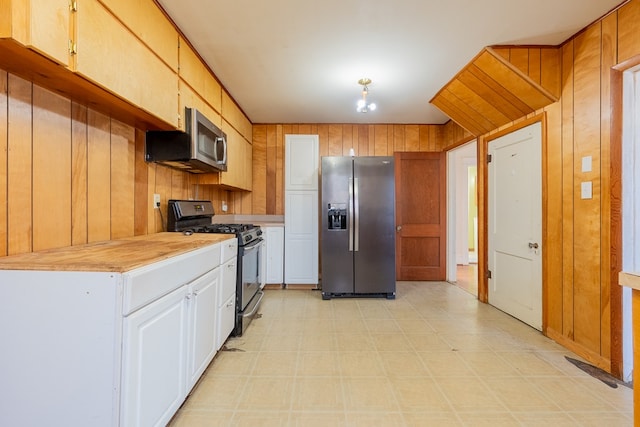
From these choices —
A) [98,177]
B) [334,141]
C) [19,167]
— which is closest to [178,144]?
[98,177]

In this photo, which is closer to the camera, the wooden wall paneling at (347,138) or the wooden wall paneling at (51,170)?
the wooden wall paneling at (51,170)

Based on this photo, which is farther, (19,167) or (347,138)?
(347,138)

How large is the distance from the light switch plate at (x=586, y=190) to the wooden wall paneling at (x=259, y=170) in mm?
3599

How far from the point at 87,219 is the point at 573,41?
11.7 ft

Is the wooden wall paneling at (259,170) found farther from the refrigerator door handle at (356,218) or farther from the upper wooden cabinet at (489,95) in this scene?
the upper wooden cabinet at (489,95)

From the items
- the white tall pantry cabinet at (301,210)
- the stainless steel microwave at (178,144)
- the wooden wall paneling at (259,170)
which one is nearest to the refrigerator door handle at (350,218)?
the white tall pantry cabinet at (301,210)

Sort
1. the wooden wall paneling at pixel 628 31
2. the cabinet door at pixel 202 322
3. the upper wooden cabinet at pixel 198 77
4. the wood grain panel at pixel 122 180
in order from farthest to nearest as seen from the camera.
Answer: the upper wooden cabinet at pixel 198 77 < the wood grain panel at pixel 122 180 < the wooden wall paneling at pixel 628 31 < the cabinet door at pixel 202 322

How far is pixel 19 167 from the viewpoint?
Result: 50.6 inches

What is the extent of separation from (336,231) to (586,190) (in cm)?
233

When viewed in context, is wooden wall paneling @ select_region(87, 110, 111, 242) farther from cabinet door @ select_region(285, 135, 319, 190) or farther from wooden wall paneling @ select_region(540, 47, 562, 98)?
wooden wall paneling @ select_region(540, 47, 562, 98)

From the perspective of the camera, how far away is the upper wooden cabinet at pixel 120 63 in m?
1.26

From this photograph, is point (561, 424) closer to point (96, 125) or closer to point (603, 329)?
point (603, 329)

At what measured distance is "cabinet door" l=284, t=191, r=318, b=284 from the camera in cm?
394

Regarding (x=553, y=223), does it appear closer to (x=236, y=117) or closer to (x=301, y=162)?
(x=301, y=162)
